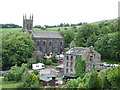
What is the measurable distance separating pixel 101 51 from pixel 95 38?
757 cm

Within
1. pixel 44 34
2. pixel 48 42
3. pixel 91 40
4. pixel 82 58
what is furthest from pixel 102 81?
pixel 44 34

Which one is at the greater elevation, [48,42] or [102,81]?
[48,42]

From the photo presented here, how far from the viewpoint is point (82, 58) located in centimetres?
4366

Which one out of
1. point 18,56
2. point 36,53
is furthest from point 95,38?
point 18,56

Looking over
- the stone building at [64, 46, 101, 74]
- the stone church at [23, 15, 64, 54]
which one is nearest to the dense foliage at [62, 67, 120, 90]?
the stone building at [64, 46, 101, 74]

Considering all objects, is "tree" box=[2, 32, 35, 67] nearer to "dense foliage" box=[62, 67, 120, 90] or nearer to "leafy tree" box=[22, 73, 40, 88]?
"leafy tree" box=[22, 73, 40, 88]

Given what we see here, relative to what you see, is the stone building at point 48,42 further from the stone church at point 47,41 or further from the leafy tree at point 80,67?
the leafy tree at point 80,67

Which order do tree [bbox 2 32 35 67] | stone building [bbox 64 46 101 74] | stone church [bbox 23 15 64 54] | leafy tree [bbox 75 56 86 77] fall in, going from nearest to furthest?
leafy tree [bbox 75 56 86 77] < stone building [bbox 64 46 101 74] < tree [bbox 2 32 35 67] < stone church [bbox 23 15 64 54]

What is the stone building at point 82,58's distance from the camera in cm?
4416

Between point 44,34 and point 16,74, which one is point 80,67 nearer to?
point 16,74

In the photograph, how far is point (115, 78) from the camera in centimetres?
2570

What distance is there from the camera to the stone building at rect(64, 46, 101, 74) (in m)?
44.2

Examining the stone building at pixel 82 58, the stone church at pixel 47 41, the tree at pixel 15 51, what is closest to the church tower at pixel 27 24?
the stone church at pixel 47 41

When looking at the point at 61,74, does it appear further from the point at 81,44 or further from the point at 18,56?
the point at 81,44
